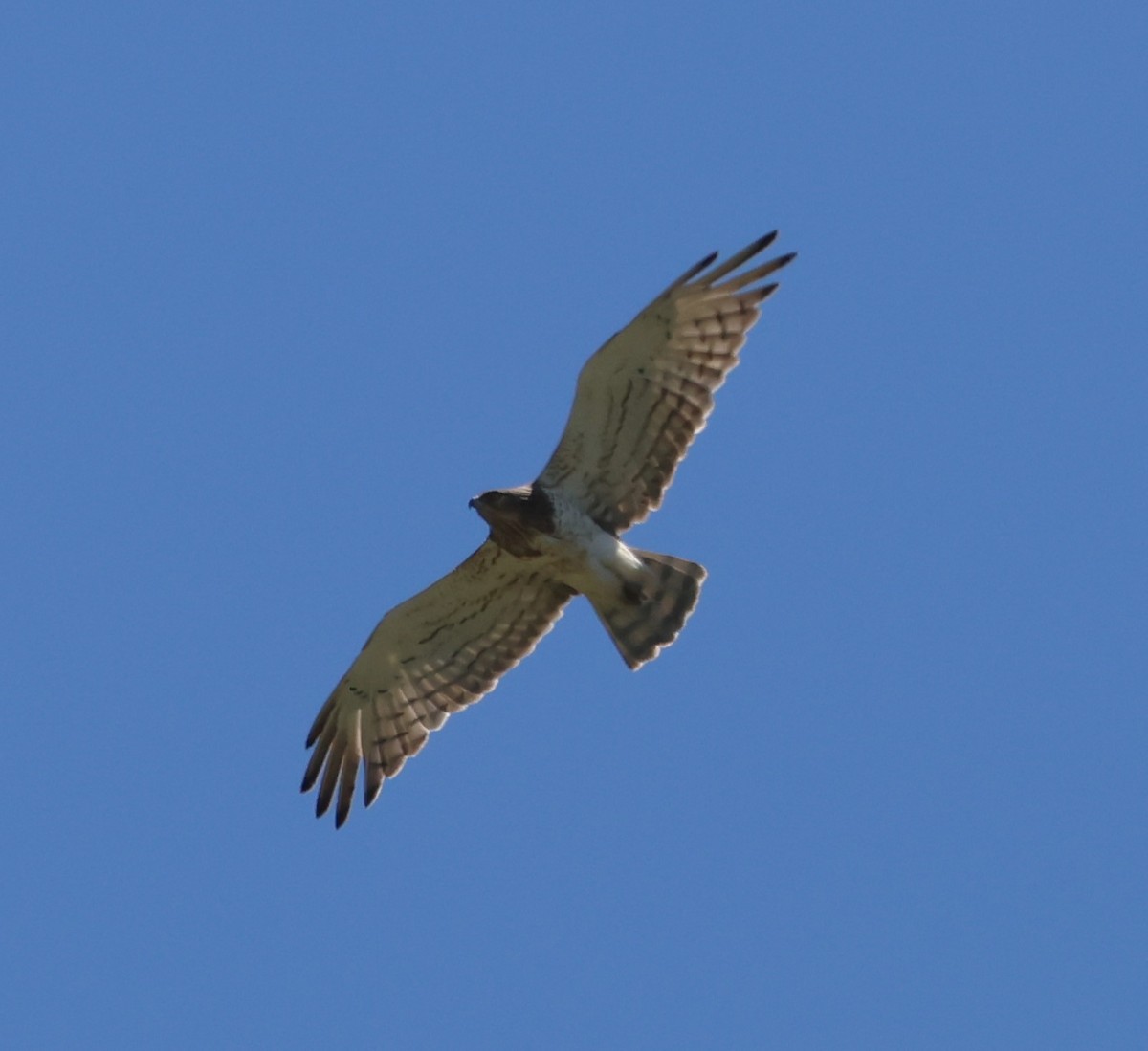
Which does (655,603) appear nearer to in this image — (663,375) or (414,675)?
(663,375)

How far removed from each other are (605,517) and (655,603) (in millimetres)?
614

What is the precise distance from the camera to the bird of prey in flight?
12.7m

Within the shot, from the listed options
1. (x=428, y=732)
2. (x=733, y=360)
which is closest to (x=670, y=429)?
(x=733, y=360)

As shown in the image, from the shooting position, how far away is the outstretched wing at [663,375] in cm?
1263

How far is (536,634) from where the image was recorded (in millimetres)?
13625

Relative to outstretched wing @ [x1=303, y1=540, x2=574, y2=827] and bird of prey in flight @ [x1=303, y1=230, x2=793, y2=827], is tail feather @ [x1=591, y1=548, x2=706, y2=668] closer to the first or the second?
bird of prey in flight @ [x1=303, y1=230, x2=793, y2=827]

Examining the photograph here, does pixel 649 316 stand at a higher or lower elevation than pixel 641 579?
higher

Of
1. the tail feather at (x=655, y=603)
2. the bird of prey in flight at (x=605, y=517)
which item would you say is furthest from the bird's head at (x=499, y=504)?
the tail feather at (x=655, y=603)

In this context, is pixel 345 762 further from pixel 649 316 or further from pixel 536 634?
pixel 649 316

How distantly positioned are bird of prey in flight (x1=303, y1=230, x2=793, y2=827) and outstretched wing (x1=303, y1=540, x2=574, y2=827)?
0.04ft

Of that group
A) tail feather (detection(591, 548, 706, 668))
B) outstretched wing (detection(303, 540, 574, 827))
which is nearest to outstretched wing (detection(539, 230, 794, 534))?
Answer: tail feather (detection(591, 548, 706, 668))

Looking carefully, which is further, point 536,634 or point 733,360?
point 536,634

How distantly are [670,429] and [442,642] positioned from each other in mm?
2148

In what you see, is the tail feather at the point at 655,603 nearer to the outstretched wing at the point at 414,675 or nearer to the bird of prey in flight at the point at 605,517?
the bird of prey in flight at the point at 605,517
